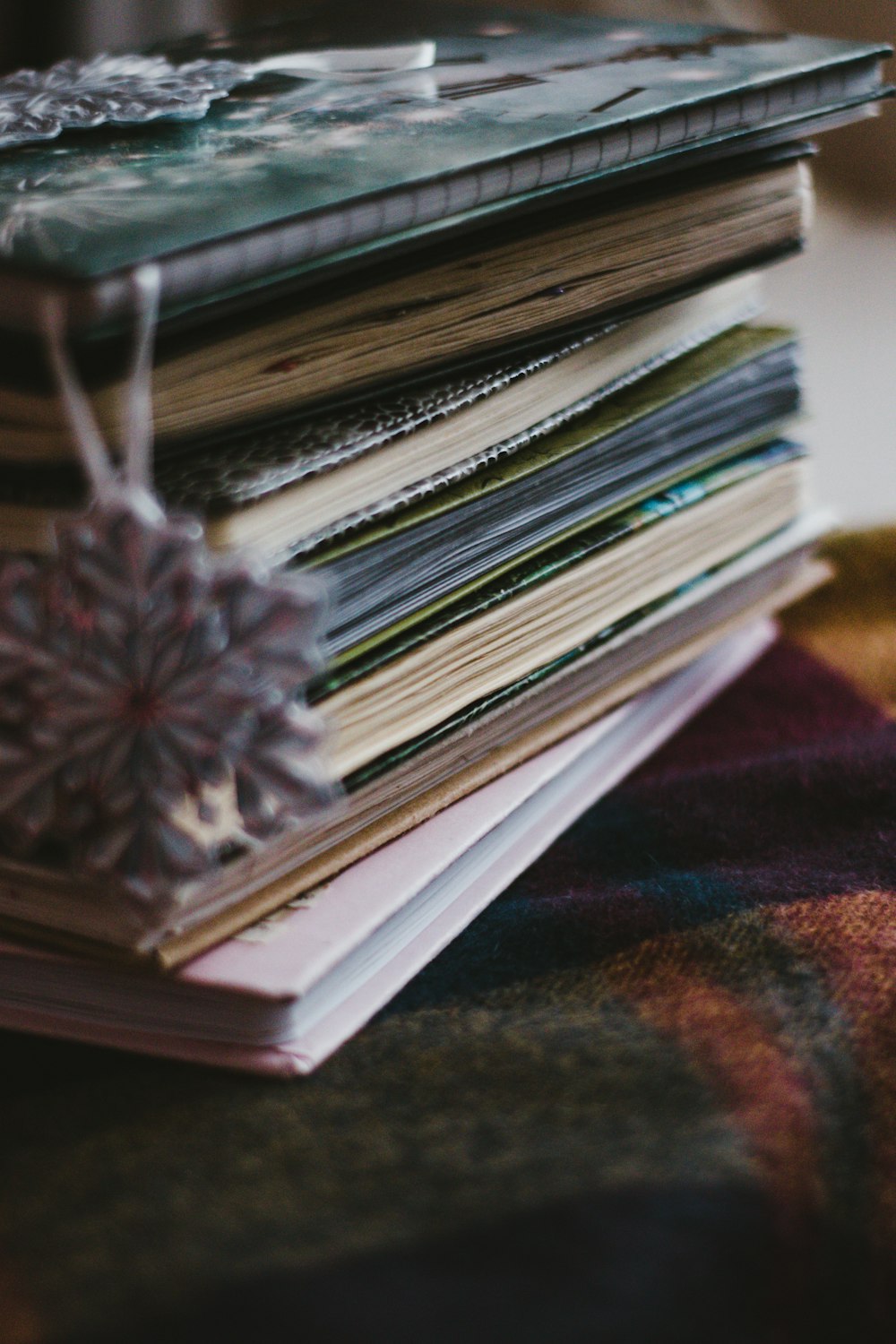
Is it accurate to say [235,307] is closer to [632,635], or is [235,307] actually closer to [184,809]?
[184,809]

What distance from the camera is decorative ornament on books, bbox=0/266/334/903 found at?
1.30 ft

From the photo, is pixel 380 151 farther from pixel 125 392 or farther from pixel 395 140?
pixel 125 392

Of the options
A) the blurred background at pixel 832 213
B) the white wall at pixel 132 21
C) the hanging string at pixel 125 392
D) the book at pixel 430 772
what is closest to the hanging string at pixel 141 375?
the hanging string at pixel 125 392

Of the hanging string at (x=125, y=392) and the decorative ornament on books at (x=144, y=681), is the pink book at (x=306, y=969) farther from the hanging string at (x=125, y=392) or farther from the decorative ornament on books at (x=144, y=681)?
the hanging string at (x=125, y=392)

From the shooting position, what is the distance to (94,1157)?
0.39 m


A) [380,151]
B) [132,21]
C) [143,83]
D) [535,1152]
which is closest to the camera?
[535,1152]

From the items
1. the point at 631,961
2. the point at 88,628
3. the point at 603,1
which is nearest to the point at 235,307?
the point at 88,628

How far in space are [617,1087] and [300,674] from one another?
0.50ft

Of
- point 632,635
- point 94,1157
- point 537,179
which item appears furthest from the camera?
point 632,635

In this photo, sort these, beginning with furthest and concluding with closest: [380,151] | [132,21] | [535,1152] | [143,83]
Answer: [132,21] < [143,83] < [380,151] < [535,1152]

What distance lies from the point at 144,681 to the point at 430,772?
0.15 m

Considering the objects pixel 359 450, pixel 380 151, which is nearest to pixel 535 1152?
pixel 359 450

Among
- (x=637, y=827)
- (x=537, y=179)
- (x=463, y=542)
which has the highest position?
(x=537, y=179)

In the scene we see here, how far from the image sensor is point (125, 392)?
0.41 m
